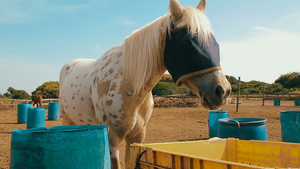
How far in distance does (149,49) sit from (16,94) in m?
38.6

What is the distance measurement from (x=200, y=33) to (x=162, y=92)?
28647 mm

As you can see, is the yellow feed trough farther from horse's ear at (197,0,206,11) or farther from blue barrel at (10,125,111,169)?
horse's ear at (197,0,206,11)

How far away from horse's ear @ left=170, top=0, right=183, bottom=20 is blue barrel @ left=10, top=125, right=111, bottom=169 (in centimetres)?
130

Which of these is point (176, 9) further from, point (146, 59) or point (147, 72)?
point (147, 72)

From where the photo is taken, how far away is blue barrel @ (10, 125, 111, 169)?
1.34m

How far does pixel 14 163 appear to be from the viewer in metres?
1.40

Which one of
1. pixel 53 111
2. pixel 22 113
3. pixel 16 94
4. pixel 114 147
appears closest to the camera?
pixel 114 147

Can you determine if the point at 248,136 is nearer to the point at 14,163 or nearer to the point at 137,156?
the point at 137,156

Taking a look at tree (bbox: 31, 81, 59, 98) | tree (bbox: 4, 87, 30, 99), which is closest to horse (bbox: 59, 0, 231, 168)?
tree (bbox: 31, 81, 59, 98)

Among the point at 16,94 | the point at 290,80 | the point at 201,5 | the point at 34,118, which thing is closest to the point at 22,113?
the point at 34,118

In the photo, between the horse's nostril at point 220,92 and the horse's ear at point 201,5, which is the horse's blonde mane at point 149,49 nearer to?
the horse's ear at point 201,5

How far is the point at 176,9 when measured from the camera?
7.06 feet

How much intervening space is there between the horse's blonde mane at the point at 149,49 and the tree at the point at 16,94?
3597 centimetres

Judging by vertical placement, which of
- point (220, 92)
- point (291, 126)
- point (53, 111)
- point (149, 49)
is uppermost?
point (149, 49)
